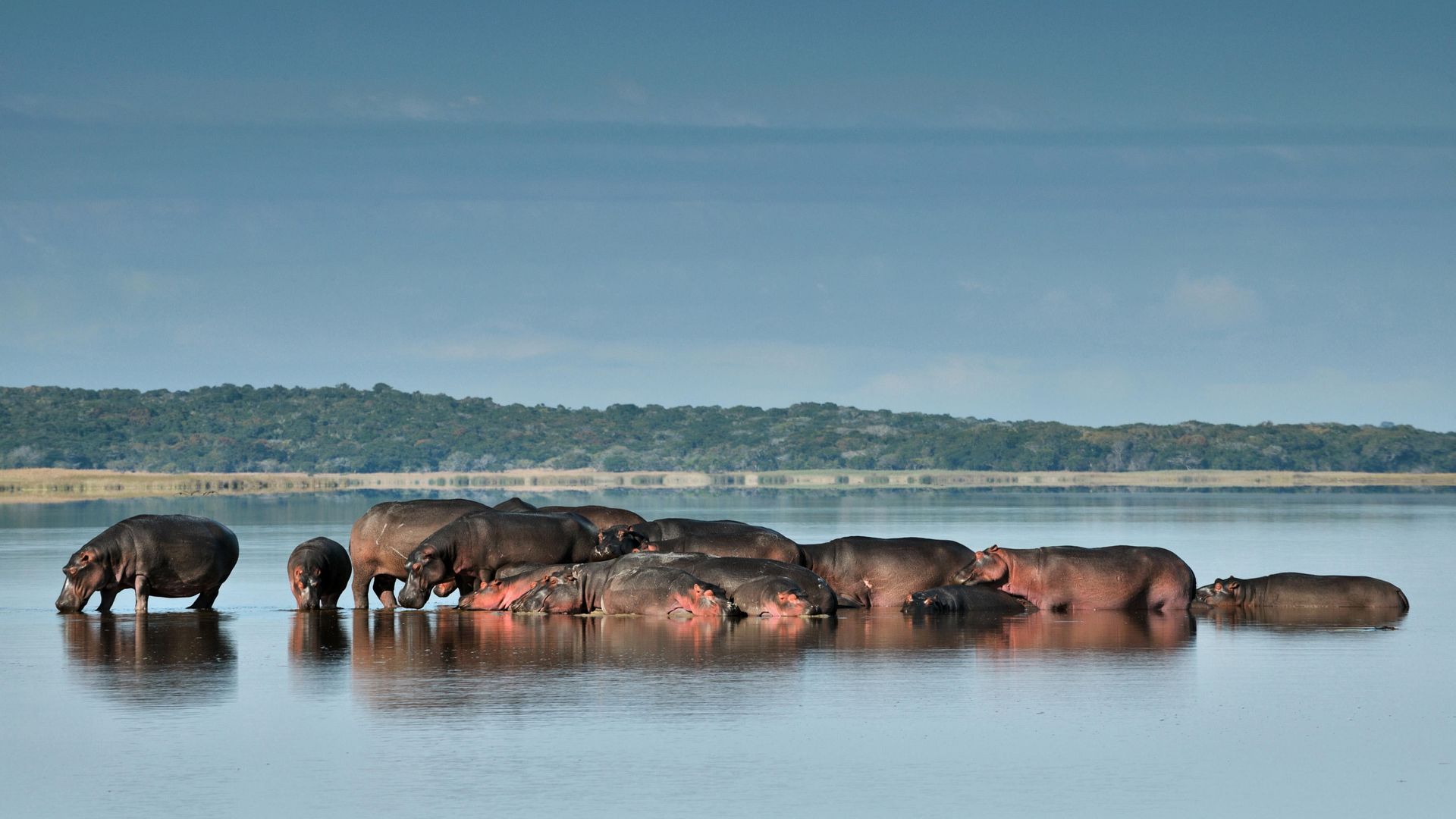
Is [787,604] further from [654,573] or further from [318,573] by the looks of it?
[318,573]

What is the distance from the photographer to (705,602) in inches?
729

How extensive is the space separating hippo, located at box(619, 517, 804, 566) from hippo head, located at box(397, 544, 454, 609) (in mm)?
2146

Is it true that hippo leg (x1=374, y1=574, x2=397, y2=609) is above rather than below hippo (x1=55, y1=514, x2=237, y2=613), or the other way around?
below

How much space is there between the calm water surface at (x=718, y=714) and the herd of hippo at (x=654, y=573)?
64cm

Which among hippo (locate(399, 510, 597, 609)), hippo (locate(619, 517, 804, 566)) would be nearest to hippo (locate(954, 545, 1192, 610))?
hippo (locate(619, 517, 804, 566))

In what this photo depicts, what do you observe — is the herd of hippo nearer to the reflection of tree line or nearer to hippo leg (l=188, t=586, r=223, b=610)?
hippo leg (l=188, t=586, r=223, b=610)

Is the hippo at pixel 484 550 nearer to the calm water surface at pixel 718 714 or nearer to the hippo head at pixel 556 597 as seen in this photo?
the calm water surface at pixel 718 714

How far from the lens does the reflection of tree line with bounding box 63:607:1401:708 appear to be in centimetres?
1323

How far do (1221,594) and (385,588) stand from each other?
32.1ft

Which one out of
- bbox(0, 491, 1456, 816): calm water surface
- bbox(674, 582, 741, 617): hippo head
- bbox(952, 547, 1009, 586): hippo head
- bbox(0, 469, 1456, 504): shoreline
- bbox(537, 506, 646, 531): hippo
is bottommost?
bbox(0, 491, 1456, 816): calm water surface

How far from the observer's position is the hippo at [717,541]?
2112 cm

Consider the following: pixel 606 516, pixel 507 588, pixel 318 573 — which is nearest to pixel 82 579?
pixel 318 573

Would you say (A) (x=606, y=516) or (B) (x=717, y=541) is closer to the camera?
(B) (x=717, y=541)

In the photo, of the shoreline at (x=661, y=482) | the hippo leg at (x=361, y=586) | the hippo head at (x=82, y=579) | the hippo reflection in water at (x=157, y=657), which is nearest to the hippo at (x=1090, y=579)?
the hippo leg at (x=361, y=586)
